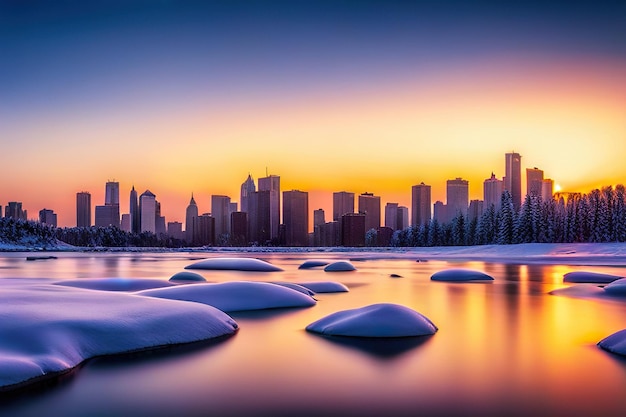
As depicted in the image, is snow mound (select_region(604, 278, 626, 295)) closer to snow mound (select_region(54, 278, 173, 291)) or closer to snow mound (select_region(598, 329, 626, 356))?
snow mound (select_region(598, 329, 626, 356))

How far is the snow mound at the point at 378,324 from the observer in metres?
11.9

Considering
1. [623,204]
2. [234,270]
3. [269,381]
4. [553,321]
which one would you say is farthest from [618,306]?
[623,204]

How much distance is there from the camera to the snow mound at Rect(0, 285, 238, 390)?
779 cm

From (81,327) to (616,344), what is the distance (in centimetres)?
1014

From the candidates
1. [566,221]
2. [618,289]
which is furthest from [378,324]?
[566,221]

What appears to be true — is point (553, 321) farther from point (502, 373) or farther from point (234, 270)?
point (234, 270)

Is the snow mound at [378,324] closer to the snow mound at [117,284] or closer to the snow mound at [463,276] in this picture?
the snow mound at [117,284]

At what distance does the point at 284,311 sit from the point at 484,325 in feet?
18.5

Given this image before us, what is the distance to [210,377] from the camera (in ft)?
27.8

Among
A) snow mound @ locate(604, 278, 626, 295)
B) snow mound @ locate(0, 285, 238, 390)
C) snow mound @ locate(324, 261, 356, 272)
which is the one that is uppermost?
snow mound @ locate(0, 285, 238, 390)

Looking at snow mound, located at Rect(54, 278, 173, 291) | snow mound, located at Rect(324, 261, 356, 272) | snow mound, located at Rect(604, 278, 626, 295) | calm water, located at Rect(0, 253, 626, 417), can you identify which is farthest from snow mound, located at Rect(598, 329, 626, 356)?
snow mound, located at Rect(324, 261, 356, 272)

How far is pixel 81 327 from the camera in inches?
369

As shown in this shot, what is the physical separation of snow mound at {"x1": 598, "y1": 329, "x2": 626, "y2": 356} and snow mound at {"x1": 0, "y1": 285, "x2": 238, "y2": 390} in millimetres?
7915

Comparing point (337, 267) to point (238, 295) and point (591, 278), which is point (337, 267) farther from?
point (238, 295)
